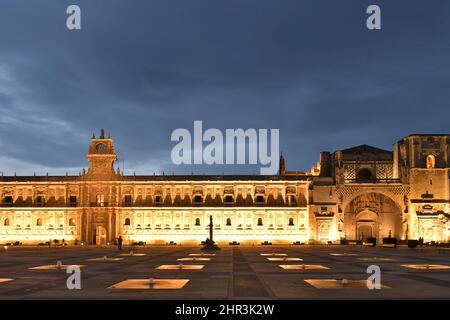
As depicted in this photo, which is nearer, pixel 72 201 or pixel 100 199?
pixel 100 199

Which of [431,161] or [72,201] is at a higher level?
[431,161]

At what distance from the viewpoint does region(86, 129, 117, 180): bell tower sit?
3819 inches

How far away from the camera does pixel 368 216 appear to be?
9738 cm

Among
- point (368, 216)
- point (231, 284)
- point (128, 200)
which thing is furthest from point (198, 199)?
point (231, 284)

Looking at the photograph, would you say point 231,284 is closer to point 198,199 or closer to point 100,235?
point 198,199

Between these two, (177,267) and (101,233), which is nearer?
(177,267)

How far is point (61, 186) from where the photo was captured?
97.8 meters

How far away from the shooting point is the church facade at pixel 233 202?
9381 centimetres

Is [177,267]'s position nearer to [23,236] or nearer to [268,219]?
[268,219]

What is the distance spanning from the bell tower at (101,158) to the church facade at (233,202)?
0.17 metres

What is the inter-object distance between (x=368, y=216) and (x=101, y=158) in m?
46.7

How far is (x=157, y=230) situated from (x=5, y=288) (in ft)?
235
